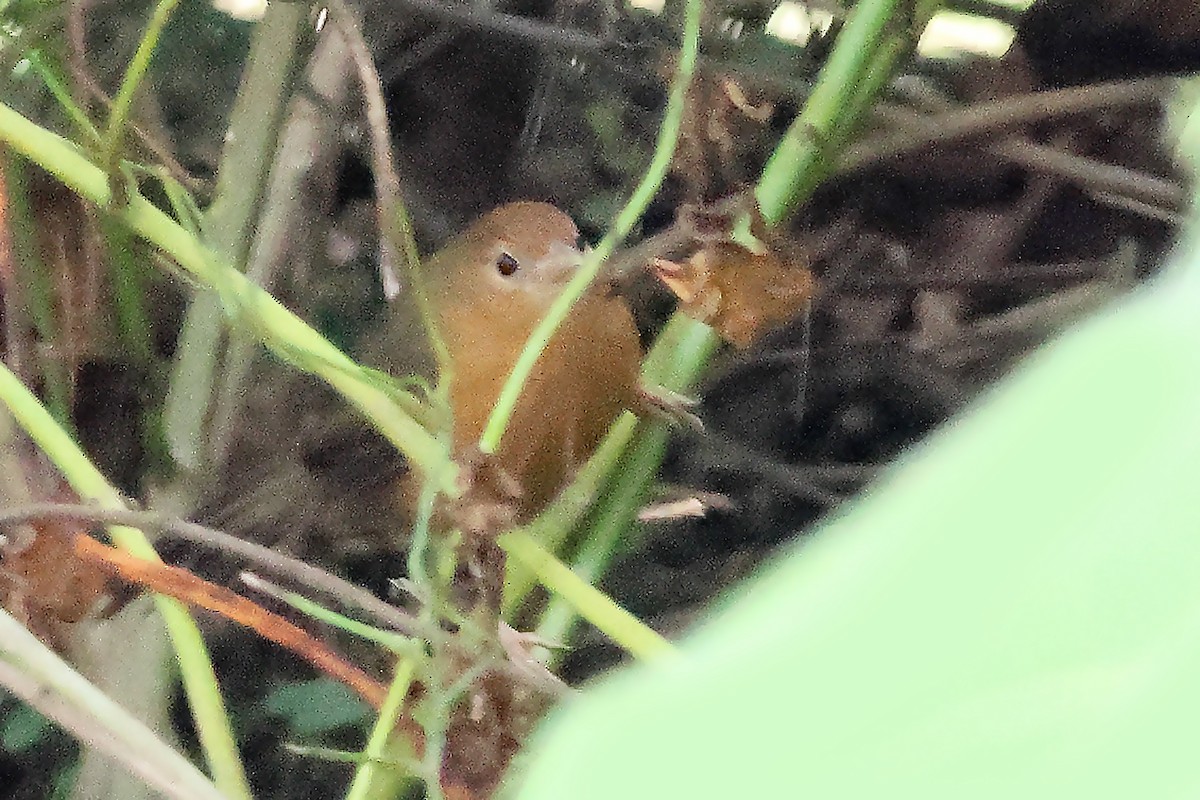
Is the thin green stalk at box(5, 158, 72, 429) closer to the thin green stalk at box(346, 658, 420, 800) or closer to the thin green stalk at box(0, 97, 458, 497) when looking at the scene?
the thin green stalk at box(0, 97, 458, 497)

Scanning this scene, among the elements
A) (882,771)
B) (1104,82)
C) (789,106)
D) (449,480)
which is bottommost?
(882,771)

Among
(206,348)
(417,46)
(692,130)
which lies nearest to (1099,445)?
(692,130)

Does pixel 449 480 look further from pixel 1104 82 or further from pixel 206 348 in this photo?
pixel 1104 82

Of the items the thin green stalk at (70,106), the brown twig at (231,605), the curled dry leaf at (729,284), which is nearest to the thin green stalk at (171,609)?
the brown twig at (231,605)

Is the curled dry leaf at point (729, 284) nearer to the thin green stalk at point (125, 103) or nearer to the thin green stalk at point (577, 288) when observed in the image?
the thin green stalk at point (577, 288)

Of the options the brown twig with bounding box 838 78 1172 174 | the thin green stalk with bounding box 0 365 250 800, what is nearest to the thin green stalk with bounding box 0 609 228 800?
the thin green stalk with bounding box 0 365 250 800
